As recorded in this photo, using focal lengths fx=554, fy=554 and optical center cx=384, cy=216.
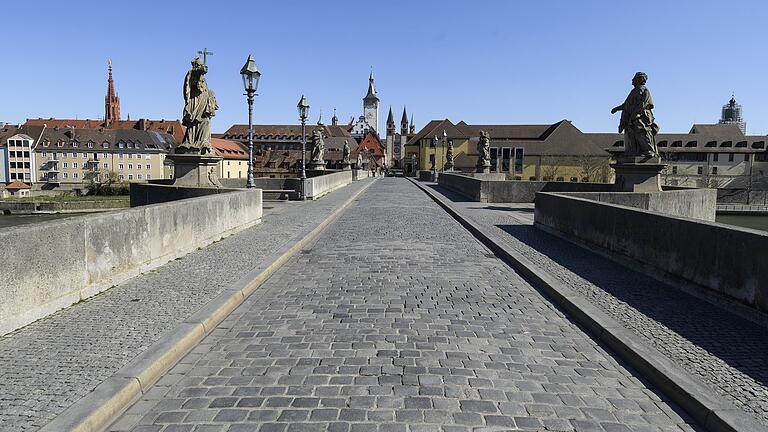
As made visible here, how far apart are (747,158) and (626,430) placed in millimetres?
113052

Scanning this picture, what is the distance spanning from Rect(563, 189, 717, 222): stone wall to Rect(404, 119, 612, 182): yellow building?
69930 millimetres

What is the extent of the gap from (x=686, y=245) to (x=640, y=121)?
35.7 ft

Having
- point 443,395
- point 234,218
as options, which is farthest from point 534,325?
point 234,218

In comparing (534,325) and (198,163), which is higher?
(198,163)

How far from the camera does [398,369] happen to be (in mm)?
4621

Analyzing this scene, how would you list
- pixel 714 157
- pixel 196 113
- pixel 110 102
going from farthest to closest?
1. pixel 110 102
2. pixel 714 157
3. pixel 196 113

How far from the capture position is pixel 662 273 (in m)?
7.97

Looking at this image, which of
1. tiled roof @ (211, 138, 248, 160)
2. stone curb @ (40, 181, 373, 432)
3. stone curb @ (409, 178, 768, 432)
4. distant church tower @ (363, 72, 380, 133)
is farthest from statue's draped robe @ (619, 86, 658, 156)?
distant church tower @ (363, 72, 380, 133)

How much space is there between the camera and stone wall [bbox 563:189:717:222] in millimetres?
13508

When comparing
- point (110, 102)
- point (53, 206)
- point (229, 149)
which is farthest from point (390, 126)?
point (53, 206)

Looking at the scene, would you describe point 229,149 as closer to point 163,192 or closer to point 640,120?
point 163,192

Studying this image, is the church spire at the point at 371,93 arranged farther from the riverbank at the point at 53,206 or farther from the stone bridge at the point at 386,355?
the stone bridge at the point at 386,355

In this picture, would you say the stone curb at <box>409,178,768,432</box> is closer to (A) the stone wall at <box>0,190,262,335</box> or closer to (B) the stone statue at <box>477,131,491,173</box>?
(A) the stone wall at <box>0,190,262,335</box>

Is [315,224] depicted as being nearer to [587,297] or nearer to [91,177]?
[587,297]
